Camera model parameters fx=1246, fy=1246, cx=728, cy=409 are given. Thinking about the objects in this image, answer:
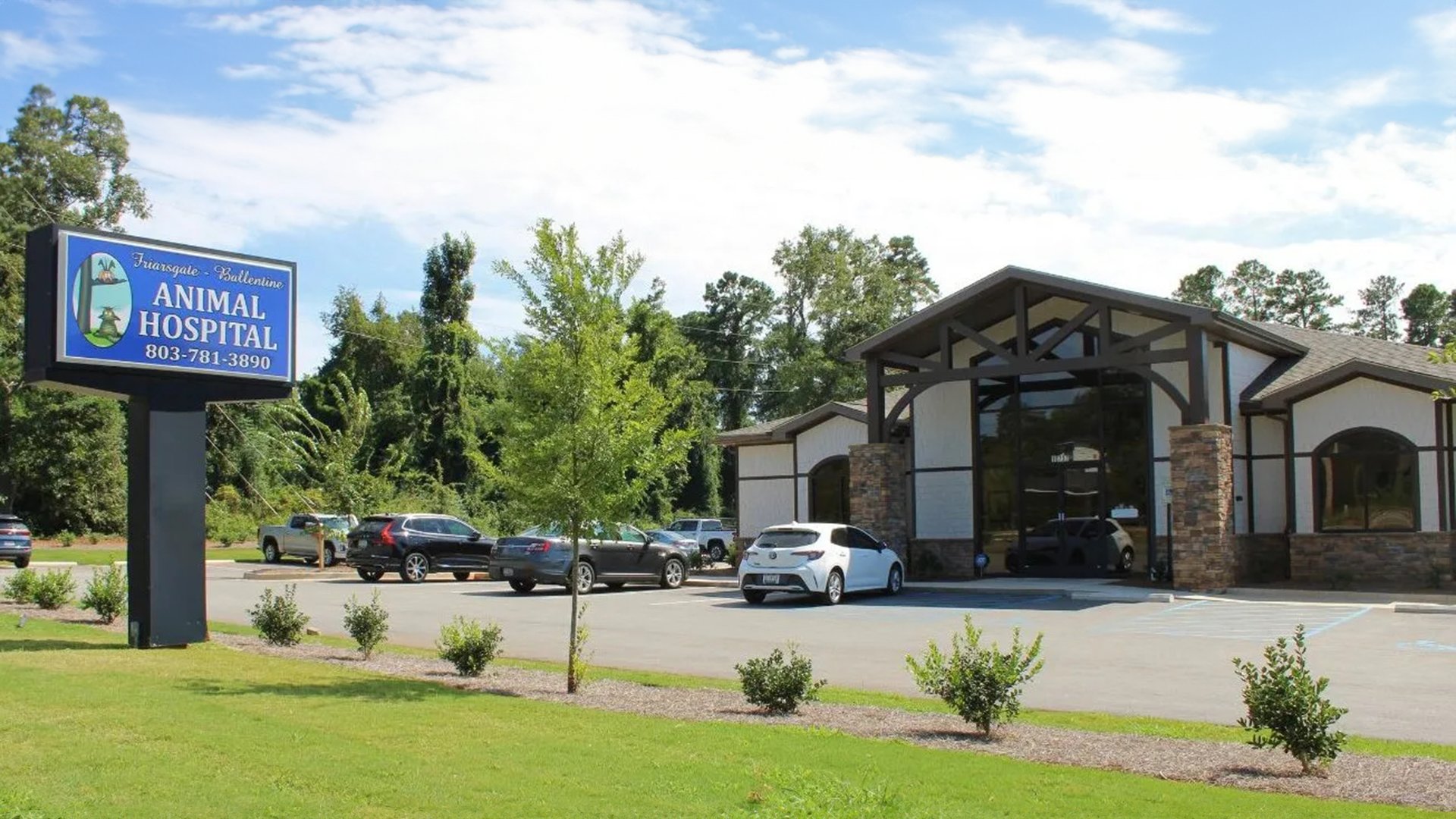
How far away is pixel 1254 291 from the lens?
7294 cm

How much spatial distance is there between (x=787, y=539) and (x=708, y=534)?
22579 mm

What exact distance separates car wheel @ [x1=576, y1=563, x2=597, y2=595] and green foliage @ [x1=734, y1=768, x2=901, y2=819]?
18.6m

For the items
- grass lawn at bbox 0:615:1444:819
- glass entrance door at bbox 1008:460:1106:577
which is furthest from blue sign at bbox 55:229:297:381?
glass entrance door at bbox 1008:460:1106:577

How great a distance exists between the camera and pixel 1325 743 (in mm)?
7840

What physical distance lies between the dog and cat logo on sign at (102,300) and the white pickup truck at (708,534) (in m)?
29.5

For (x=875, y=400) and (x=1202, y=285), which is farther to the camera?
A: (x=1202, y=285)

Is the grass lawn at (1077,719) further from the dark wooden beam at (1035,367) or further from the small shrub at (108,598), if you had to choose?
the dark wooden beam at (1035,367)

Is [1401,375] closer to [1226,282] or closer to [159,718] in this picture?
[159,718]

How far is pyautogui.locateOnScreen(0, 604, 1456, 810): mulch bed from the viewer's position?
300 inches

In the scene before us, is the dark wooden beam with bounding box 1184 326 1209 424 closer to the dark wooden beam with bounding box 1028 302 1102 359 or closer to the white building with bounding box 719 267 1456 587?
the white building with bounding box 719 267 1456 587

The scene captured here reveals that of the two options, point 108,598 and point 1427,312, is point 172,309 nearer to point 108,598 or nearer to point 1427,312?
point 108,598

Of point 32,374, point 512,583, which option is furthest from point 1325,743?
point 512,583

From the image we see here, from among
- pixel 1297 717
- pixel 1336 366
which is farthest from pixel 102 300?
pixel 1336 366

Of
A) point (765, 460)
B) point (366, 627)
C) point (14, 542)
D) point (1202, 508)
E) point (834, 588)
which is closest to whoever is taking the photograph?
point (366, 627)
